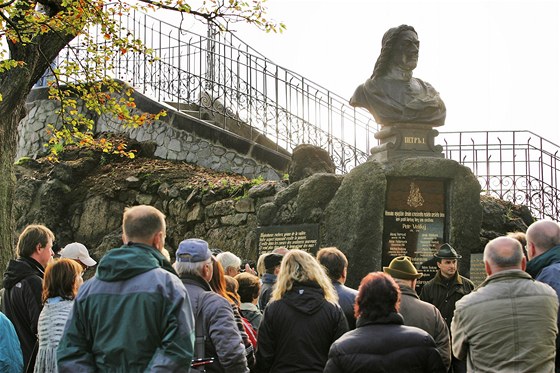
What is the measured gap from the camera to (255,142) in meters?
18.0

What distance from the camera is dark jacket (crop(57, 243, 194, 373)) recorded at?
486 centimetres

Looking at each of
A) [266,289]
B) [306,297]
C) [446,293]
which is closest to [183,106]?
[446,293]

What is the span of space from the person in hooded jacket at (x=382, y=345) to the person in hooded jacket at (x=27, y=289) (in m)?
2.64

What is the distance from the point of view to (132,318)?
4891 millimetres

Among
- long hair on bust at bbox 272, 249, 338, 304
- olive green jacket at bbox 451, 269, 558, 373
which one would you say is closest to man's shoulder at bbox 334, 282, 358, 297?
long hair on bust at bbox 272, 249, 338, 304

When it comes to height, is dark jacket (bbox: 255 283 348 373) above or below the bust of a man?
below

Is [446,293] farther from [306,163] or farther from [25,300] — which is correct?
[306,163]

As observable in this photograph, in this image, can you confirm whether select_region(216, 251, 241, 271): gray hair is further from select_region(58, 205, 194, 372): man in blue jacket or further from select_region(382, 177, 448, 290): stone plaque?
select_region(382, 177, 448, 290): stone plaque

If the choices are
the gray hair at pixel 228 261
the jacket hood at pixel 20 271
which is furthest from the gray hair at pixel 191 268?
the gray hair at pixel 228 261

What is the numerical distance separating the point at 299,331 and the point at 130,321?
1540mm

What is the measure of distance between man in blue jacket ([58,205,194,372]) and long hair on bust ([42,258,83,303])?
1.26m

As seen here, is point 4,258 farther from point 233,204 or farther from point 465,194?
point 465,194

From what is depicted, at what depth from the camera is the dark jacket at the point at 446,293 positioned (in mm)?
8969

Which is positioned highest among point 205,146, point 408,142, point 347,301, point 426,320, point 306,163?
point 205,146
